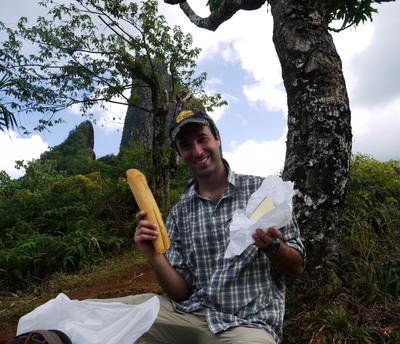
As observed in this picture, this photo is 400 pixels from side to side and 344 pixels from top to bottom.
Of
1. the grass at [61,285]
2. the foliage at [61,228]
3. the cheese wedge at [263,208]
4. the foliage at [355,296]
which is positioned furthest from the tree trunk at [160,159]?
the cheese wedge at [263,208]

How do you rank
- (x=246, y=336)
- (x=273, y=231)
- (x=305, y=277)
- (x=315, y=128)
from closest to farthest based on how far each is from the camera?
1. (x=273, y=231)
2. (x=246, y=336)
3. (x=305, y=277)
4. (x=315, y=128)

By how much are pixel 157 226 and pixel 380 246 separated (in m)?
2.22

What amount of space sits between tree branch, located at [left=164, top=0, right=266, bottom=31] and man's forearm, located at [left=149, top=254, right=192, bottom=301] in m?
3.46

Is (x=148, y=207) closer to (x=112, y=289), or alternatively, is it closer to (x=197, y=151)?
(x=197, y=151)

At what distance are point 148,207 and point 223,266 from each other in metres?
0.50

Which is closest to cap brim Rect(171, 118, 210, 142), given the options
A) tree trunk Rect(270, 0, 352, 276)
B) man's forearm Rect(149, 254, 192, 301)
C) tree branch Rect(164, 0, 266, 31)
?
man's forearm Rect(149, 254, 192, 301)

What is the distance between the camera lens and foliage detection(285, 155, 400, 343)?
2520 mm

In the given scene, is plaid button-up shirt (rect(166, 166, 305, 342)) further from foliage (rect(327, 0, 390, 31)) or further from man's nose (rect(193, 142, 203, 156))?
foliage (rect(327, 0, 390, 31))

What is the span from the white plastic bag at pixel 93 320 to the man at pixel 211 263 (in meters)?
0.30

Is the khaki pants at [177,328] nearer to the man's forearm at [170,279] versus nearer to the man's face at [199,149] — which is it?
the man's forearm at [170,279]

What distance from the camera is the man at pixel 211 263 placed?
2.00m

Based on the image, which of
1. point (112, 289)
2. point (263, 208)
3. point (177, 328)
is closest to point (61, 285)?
point (112, 289)

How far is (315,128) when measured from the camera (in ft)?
10.4

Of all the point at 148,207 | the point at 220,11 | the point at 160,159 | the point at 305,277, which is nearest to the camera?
the point at 148,207
